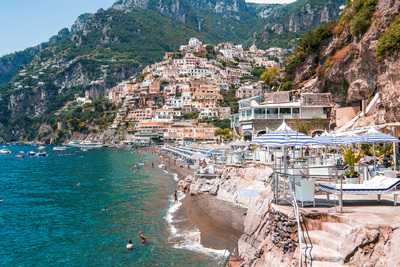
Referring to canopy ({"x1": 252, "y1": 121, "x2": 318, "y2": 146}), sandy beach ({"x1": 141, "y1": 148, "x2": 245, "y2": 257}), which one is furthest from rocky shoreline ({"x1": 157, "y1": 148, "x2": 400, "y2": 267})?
sandy beach ({"x1": 141, "y1": 148, "x2": 245, "y2": 257})

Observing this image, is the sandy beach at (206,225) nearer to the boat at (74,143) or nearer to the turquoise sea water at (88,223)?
the turquoise sea water at (88,223)

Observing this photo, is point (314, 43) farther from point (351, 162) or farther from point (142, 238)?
point (142, 238)

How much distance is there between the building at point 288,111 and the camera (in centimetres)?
4731

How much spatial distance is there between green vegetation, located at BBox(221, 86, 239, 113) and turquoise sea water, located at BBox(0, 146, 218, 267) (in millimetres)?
81164

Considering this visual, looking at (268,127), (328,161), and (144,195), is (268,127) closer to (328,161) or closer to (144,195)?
(144,195)

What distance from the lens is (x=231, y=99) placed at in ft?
470

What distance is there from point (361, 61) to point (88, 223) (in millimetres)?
27506

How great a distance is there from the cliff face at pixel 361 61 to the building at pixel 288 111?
1.98 m

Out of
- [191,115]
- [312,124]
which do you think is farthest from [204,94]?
[312,124]

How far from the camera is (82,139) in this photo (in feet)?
536

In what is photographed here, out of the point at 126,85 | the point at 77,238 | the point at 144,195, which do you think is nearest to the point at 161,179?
the point at 144,195

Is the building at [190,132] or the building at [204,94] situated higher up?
the building at [204,94]

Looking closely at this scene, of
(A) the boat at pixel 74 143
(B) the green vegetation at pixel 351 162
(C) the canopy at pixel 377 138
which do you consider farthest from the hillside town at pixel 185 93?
(C) the canopy at pixel 377 138

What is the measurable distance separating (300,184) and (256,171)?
1593 centimetres
